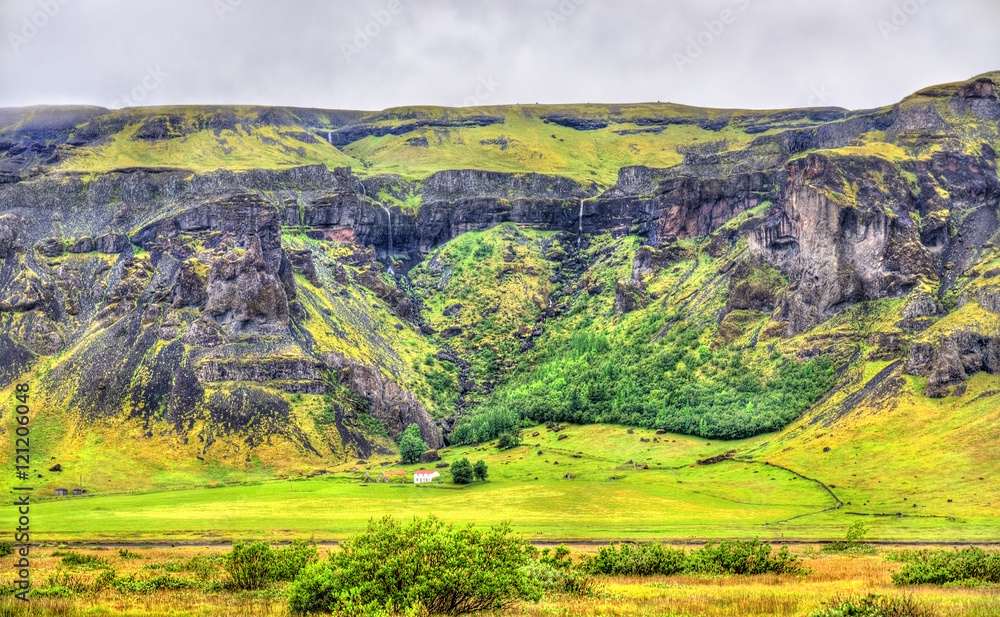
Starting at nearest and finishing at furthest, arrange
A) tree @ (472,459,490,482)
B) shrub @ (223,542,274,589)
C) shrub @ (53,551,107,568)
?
shrub @ (223,542,274,589)
shrub @ (53,551,107,568)
tree @ (472,459,490,482)

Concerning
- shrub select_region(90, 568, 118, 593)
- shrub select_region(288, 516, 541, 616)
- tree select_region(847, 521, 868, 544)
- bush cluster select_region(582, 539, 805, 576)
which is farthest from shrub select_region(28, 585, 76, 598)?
tree select_region(847, 521, 868, 544)

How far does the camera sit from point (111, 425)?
182750 millimetres

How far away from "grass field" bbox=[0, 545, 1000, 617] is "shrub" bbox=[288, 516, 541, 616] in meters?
1.25

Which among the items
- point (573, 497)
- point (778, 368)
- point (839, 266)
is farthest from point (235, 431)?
point (839, 266)

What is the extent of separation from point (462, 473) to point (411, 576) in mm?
116858

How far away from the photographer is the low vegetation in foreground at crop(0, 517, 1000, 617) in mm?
38781

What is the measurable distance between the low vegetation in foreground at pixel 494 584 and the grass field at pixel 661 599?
9 cm

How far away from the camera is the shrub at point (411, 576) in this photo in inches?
1521

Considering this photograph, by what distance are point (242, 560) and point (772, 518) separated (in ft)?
255

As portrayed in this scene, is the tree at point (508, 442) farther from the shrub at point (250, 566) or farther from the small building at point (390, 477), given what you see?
the shrub at point (250, 566)

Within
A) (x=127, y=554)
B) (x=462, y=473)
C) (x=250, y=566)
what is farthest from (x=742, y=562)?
(x=462, y=473)

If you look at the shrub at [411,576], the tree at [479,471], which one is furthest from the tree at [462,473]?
the shrub at [411,576]

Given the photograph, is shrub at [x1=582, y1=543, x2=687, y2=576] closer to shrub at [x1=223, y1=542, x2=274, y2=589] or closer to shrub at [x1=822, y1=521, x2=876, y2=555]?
shrub at [x1=223, y1=542, x2=274, y2=589]

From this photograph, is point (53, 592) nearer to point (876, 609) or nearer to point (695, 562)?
point (695, 562)
